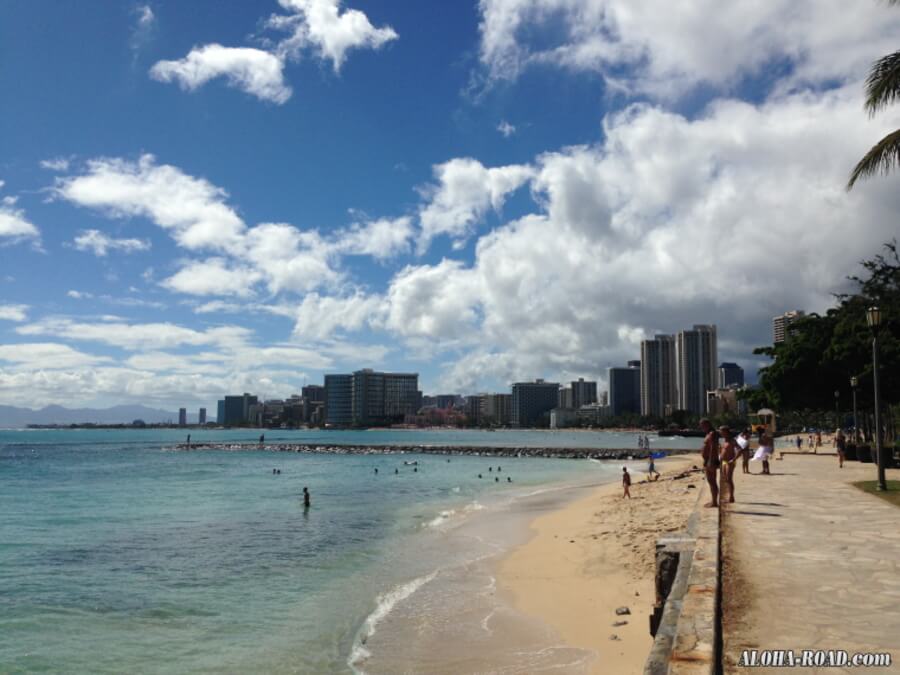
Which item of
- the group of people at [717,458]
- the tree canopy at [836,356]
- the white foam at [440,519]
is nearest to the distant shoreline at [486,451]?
the tree canopy at [836,356]

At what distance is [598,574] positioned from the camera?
47.0 ft

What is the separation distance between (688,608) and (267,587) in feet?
40.1

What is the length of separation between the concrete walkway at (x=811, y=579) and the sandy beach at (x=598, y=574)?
84.5 inches

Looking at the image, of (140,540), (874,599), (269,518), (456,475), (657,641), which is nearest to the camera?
(657,641)

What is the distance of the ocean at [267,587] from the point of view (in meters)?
10.7

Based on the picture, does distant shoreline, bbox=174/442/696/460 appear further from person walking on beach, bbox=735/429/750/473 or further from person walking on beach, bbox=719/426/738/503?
person walking on beach, bbox=719/426/738/503

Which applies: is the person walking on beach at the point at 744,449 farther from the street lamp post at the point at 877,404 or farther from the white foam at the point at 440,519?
the white foam at the point at 440,519

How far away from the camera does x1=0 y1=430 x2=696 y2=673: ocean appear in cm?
1074

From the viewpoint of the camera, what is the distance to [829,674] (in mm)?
4547

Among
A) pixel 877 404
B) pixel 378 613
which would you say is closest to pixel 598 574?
pixel 378 613

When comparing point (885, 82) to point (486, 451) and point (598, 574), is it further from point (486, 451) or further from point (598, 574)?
point (486, 451)

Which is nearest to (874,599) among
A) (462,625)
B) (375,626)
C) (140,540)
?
(462,625)

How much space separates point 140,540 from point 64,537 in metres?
3.72

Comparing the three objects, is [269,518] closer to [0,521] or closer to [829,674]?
[0,521]
